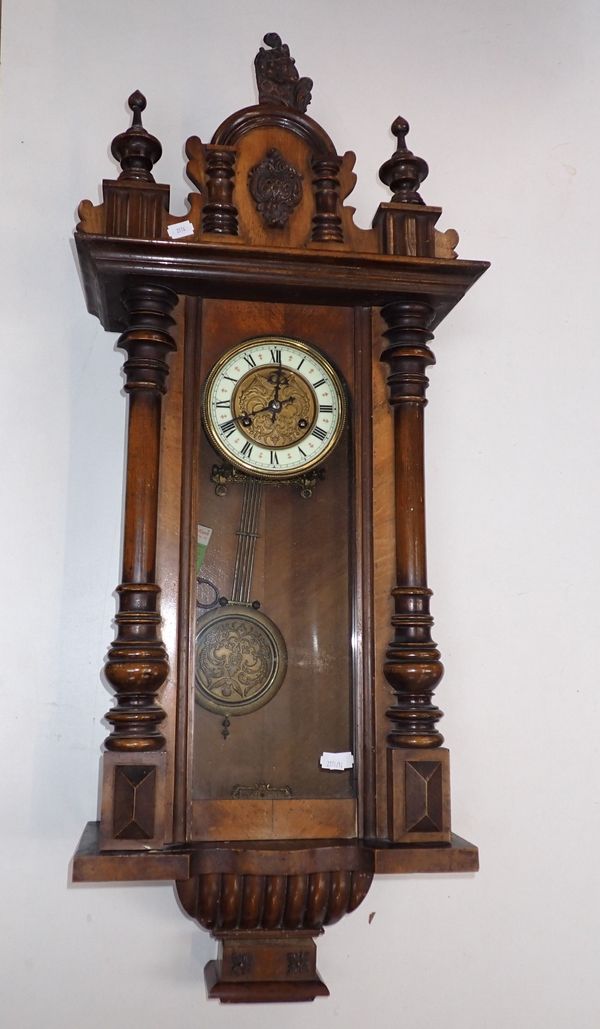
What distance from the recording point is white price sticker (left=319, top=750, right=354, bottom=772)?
131 cm

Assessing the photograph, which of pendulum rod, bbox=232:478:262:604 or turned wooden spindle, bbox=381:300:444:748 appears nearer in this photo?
turned wooden spindle, bbox=381:300:444:748

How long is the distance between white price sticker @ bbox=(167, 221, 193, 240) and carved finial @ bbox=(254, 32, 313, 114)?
26cm

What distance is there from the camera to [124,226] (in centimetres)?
132

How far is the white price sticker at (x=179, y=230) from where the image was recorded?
1319 mm

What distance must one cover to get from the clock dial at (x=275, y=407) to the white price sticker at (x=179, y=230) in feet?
0.56

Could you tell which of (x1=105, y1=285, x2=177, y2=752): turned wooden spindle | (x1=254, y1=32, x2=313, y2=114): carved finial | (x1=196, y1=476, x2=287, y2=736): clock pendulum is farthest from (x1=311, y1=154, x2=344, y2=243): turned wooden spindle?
(x1=196, y1=476, x2=287, y2=736): clock pendulum

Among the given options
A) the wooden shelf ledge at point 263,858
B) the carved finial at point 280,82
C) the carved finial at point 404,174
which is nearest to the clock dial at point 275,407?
the carved finial at point 404,174

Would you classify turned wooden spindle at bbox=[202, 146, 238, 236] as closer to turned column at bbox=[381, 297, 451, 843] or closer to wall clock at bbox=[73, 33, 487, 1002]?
wall clock at bbox=[73, 33, 487, 1002]

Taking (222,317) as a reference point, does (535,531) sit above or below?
below

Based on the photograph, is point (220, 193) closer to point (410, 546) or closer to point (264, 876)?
point (410, 546)

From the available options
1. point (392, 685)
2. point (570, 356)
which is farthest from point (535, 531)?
point (392, 685)

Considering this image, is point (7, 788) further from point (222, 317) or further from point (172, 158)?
point (172, 158)

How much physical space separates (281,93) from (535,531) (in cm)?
80

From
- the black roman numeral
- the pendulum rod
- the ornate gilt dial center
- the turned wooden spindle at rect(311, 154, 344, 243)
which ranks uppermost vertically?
the turned wooden spindle at rect(311, 154, 344, 243)
